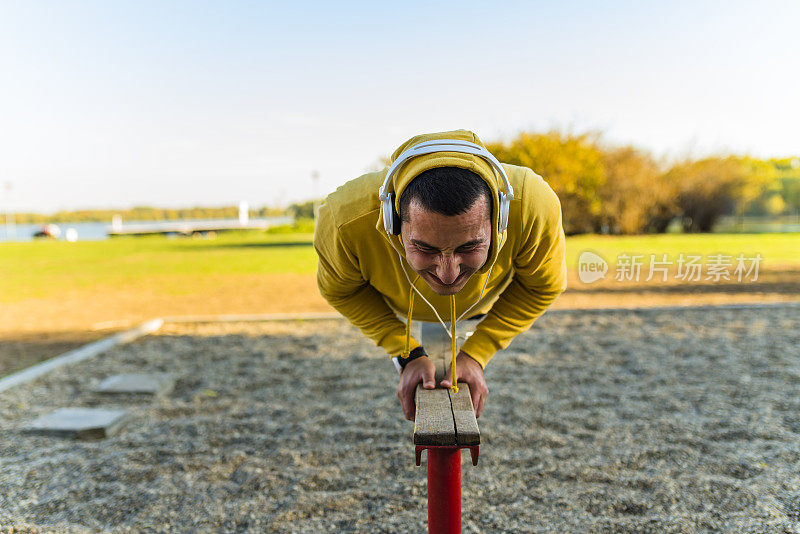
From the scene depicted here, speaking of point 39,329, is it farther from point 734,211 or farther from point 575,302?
point 734,211

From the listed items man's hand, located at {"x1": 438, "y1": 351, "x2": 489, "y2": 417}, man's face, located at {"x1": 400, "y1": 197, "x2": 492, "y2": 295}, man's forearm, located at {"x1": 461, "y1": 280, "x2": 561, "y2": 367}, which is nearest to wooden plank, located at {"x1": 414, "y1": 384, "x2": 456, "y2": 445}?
man's hand, located at {"x1": 438, "y1": 351, "x2": 489, "y2": 417}

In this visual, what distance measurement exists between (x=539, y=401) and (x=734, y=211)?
87.6ft

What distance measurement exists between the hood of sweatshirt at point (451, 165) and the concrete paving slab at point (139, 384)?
3.09 m

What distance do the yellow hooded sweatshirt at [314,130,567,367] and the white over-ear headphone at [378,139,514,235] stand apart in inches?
0.7

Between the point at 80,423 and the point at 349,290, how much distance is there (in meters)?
2.32

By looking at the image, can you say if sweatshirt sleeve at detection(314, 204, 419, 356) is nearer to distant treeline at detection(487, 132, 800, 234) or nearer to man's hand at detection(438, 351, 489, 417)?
man's hand at detection(438, 351, 489, 417)

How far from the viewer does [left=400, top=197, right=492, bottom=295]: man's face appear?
132 centimetres

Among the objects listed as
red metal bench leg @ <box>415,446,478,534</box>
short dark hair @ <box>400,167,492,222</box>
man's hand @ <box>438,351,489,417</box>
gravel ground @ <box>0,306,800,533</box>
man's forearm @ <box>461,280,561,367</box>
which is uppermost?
short dark hair @ <box>400,167,492,222</box>

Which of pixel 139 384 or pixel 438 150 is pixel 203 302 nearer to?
pixel 139 384

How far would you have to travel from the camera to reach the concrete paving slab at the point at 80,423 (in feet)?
10.8

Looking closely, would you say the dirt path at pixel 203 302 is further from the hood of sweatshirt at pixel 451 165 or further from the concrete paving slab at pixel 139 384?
the hood of sweatshirt at pixel 451 165

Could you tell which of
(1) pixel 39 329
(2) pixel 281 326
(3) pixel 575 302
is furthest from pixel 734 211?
(1) pixel 39 329

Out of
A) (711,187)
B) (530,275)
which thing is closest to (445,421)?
(530,275)

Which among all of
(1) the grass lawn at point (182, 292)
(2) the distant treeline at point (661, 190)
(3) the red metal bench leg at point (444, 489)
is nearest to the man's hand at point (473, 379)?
(3) the red metal bench leg at point (444, 489)
